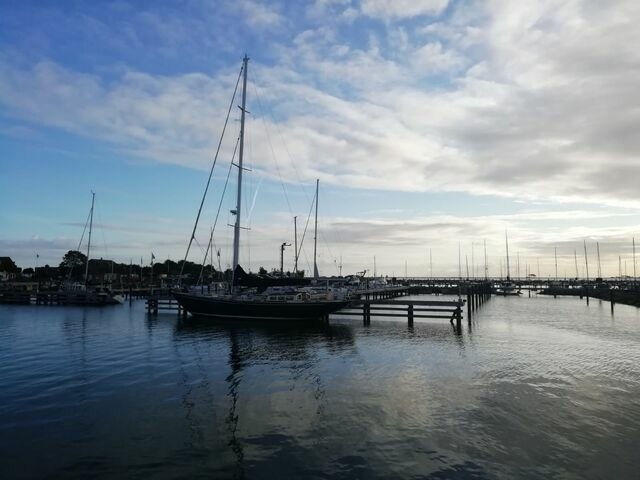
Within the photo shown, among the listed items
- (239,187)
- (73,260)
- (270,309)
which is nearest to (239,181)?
(239,187)

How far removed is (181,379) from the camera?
18.7m

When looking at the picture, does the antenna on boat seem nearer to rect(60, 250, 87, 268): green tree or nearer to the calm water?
the calm water

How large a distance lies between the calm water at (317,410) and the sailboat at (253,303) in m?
12.2

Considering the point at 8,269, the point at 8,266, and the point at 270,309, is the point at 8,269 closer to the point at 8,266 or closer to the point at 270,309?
the point at 8,266

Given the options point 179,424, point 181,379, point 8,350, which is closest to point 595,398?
point 179,424

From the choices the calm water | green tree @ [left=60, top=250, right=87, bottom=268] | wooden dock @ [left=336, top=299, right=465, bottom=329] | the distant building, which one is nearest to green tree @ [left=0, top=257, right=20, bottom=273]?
the distant building

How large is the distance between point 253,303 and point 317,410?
28.0m

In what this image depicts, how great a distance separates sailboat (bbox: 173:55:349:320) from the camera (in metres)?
41.2

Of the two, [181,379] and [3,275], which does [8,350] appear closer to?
[181,379]

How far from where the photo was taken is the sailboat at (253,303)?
41.2 meters

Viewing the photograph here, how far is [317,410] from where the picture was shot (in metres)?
14.3

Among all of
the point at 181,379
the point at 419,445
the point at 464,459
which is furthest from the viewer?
the point at 181,379

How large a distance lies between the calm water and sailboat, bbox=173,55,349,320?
12210 mm

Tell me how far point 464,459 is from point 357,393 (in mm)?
6240
